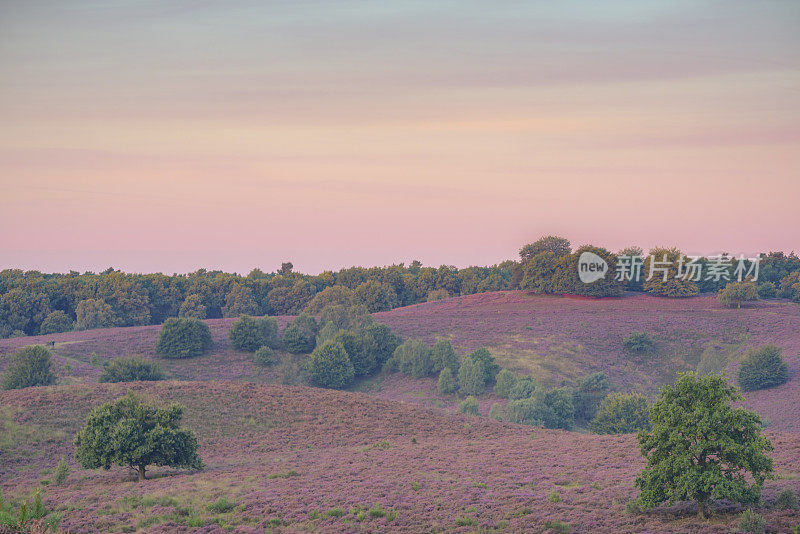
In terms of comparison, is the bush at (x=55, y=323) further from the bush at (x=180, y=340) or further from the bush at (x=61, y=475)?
the bush at (x=61, y=475)

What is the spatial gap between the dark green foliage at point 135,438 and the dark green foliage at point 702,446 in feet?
62.0

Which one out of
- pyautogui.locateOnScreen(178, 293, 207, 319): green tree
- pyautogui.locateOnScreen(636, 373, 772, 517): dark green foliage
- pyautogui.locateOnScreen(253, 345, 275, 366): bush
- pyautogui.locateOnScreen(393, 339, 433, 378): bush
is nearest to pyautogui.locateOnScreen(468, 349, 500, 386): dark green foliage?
pyautogui.locateOnScreen(393, 339, 433, 378): bush

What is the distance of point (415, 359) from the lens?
6612 centimetres

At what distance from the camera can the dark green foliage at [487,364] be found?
207 feet

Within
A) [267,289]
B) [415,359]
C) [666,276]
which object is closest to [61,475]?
[415,359]

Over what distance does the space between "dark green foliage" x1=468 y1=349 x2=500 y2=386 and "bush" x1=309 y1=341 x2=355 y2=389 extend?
1229cm

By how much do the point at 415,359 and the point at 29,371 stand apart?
33767 millimetres

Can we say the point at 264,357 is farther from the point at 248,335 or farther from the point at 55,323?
the point at 55,323

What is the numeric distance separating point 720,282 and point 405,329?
5548 cm

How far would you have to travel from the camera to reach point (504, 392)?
5859 centimetres

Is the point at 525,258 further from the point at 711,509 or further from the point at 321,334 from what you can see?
the point at 711,509

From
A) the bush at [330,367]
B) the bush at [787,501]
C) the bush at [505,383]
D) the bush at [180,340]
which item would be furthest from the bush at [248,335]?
the bush at [787,501]

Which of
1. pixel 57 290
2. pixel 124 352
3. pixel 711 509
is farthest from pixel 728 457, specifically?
pixel 57 290

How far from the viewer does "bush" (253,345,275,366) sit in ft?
218
